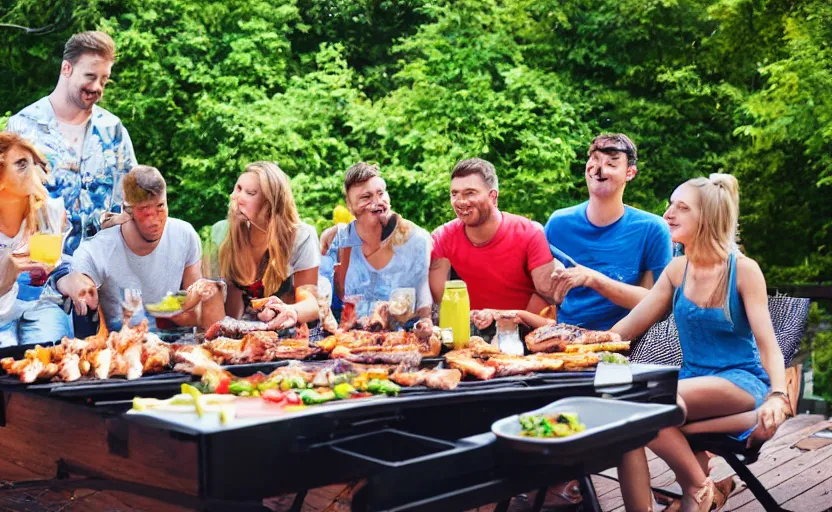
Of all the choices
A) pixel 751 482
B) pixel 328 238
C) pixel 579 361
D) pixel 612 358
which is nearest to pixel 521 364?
pixel 579 361

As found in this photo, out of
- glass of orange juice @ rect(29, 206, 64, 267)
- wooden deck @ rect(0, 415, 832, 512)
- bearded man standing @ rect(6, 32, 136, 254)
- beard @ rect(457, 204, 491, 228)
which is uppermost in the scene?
bearded man standing @ rect(6, 32, 136, 254)

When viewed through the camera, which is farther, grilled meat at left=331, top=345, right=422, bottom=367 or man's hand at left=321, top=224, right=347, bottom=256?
man's hand at left=321, top=224, right=347, bottom=256

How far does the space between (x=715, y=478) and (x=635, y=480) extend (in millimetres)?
1333

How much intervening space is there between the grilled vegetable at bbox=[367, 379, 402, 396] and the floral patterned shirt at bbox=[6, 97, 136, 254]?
8.16 feet

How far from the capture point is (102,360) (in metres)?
2.71

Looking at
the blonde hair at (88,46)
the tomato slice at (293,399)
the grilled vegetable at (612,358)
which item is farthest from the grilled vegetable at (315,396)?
the blonde hair at (88,46)

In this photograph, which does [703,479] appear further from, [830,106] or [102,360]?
[830,106]

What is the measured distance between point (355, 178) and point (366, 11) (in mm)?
11154

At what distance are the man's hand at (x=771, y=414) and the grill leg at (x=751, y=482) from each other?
0.17 meters

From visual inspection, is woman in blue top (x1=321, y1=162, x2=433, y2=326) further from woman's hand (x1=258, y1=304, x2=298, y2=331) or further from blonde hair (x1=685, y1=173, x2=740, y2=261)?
blonde hair (x1=685, y1=173, x2=740, y2=261)

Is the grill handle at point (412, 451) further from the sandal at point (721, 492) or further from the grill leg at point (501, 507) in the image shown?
the sandal at point (721, 492)

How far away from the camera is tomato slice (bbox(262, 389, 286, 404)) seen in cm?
239

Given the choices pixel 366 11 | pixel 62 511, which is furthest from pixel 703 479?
pixel 366 11

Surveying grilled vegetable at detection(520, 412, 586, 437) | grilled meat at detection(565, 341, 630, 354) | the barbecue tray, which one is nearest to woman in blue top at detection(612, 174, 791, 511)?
grilled meat at detection(565, 341, 630, 354)
